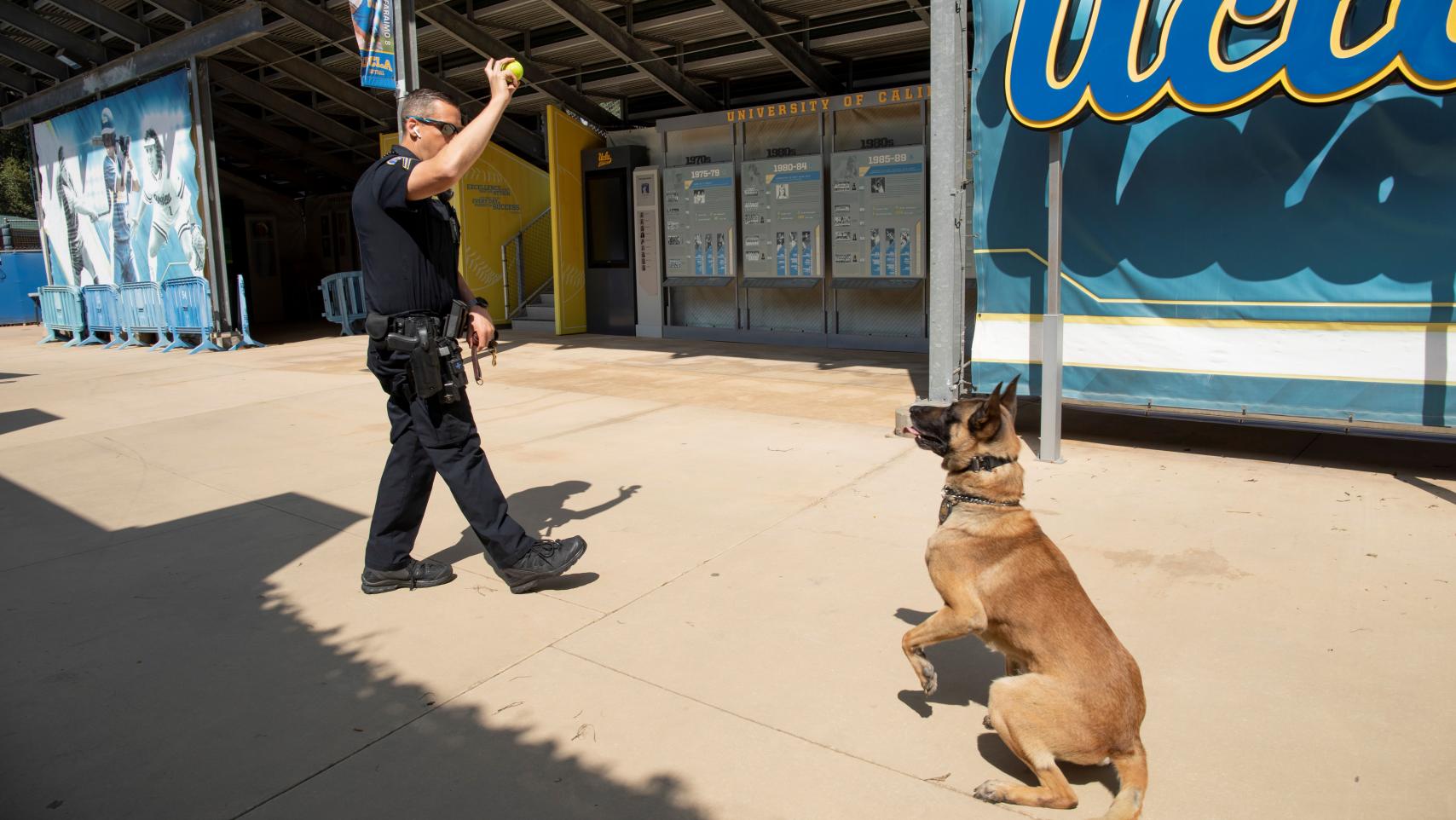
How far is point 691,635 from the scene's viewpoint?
11.2 feet

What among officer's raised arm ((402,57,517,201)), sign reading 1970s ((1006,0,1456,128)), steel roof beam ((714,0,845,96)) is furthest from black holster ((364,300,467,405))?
steel roof beam ((714,0,845,96))

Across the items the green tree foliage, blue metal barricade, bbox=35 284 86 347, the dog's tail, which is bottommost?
the dog's tail

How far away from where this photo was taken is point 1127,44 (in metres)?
5.29

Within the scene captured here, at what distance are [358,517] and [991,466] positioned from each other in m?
3.63

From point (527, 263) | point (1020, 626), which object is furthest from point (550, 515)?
point (527, 263)

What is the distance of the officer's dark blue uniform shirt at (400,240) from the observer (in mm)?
3551

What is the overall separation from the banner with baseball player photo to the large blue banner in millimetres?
12606

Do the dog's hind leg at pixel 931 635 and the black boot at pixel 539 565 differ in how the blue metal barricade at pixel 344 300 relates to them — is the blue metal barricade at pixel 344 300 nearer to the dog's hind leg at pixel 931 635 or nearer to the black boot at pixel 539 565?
the black boot at pixel 539 565

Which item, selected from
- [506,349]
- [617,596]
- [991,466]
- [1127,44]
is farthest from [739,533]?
[506,349]

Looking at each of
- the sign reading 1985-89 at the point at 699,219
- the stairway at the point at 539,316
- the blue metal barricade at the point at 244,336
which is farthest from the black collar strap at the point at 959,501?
the blue metal barricade at the point at 244,336

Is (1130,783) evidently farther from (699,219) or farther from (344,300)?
(344,300)

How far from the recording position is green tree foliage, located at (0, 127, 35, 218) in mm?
34094

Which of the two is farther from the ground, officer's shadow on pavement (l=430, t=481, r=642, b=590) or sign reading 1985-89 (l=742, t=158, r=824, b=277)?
sign reading 1985-89 (l=742, t=158, r=824, b=277)

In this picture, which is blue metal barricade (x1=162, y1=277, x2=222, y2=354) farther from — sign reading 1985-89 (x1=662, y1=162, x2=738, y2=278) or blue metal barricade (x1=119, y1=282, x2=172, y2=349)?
sign reading 1985-89 (x1=662, y1=162, x2=738, y2=278)
